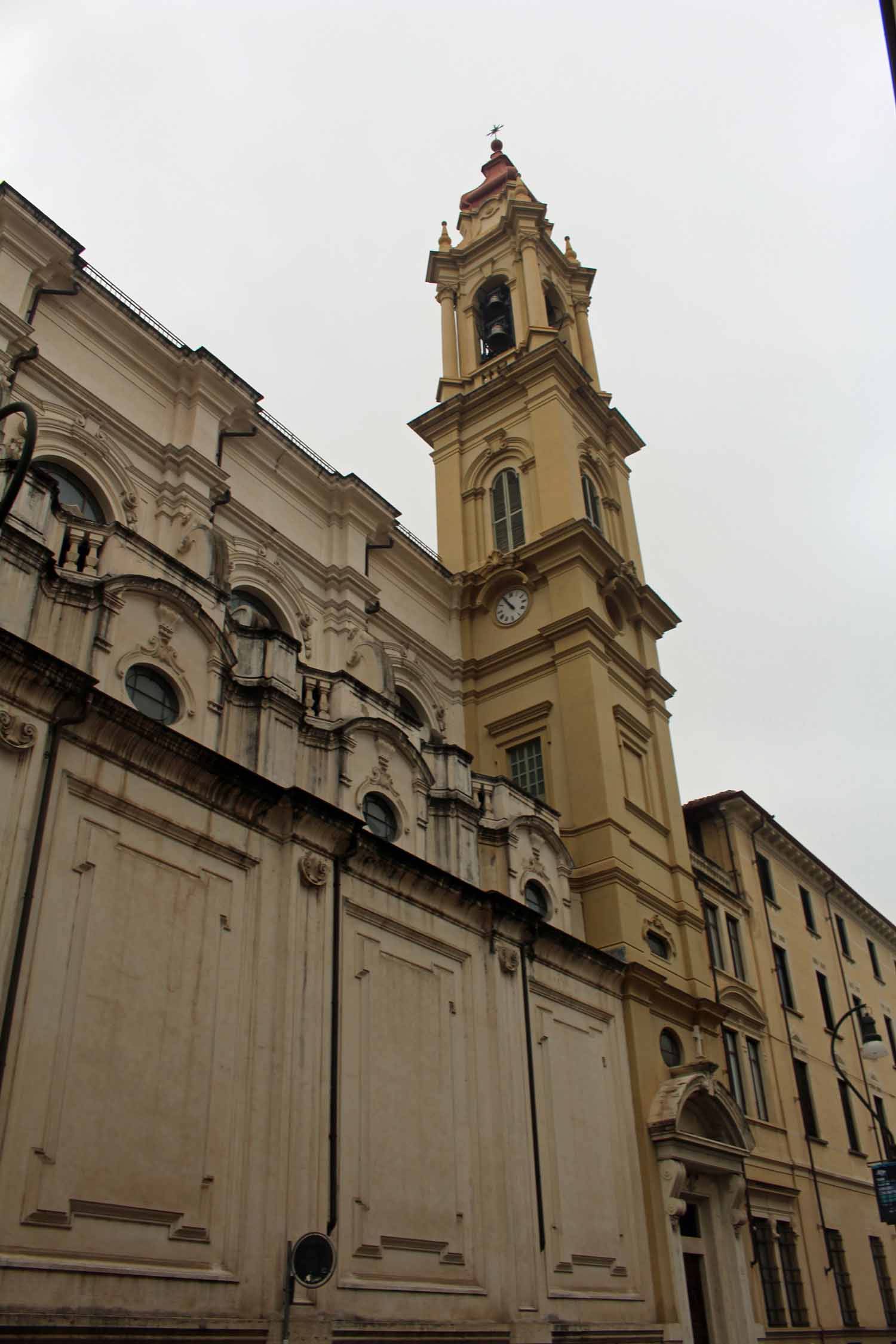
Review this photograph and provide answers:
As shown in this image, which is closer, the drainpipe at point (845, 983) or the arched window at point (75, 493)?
the arched window at point (75, 493)

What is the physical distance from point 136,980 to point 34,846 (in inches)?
78.9

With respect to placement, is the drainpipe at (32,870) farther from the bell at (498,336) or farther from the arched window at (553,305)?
the arched window at (553,305)

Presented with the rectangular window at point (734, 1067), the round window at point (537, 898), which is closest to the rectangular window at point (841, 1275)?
the rectangular window at point (734, 1067)

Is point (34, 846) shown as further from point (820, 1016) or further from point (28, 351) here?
point (820, 1016)

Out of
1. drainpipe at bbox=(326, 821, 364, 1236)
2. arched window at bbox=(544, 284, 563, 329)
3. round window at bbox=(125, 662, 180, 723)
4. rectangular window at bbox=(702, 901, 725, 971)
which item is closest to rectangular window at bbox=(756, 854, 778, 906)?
rectangular window at bbox=(702, 901, 725, 971)

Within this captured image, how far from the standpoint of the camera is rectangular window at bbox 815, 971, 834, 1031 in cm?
3666

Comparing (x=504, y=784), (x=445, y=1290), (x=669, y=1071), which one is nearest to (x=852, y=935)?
(x=669, y=1071)

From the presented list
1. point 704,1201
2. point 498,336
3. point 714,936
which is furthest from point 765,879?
point 498,336

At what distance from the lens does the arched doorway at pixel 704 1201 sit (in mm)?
22062

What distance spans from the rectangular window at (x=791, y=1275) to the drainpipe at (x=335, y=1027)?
1686cm

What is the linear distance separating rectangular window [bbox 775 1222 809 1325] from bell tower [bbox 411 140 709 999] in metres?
6.65

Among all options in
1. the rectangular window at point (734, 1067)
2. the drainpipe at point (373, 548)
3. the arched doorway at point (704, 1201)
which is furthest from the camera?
the rectangular window at point (734, 1067)

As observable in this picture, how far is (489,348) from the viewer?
120ft

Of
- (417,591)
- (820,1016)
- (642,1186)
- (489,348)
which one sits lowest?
(642,1186)
